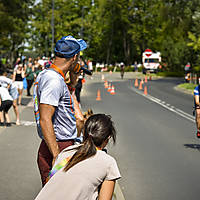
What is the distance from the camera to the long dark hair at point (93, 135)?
10.7 feet

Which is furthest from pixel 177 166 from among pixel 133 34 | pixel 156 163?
pixel 133 34

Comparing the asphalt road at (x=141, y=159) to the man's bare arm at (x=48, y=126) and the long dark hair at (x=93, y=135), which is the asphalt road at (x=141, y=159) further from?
the long dark hair at (x=93, y=135)

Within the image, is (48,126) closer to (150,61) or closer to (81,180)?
(81,180)

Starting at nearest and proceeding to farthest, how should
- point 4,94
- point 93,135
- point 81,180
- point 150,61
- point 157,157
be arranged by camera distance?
point 81,180, point 93,135, point 157,157, point 4,94, point 150,61

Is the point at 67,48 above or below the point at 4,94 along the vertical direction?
above

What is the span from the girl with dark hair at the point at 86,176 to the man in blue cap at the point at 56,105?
0.50m

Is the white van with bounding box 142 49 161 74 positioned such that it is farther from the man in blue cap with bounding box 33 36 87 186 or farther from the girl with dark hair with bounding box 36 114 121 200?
the girl with dark hair with bounding box 36 114 121 200

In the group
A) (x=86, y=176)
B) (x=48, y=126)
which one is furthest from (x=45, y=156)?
(x=86, y=176)

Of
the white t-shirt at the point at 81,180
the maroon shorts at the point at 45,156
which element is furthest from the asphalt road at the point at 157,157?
the white t-shirt at the point at 81,180

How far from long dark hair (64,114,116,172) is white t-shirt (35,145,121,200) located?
0.14ft

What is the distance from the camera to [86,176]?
3.17 metres

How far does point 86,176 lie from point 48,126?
0.78 m

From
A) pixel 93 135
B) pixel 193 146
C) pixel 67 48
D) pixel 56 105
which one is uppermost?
pixel 67 48

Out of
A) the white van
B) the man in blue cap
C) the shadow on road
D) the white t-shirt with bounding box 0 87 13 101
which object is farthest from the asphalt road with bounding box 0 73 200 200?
the white van
